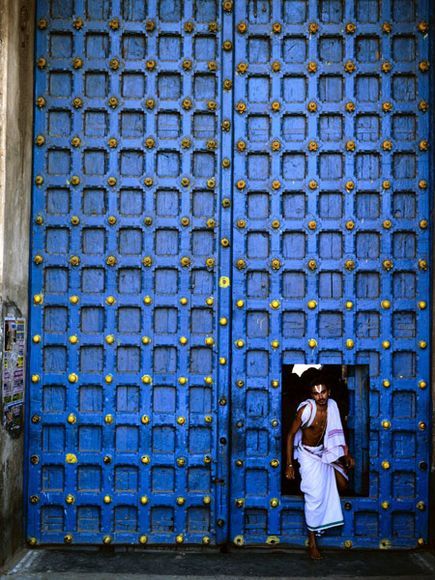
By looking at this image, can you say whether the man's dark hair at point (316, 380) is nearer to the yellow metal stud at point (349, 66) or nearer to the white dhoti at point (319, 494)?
the white dhoti at point (319, 494)

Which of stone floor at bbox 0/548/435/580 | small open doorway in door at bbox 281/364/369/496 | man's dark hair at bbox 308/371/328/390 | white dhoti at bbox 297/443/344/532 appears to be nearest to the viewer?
stone floor at bbox 0/548/435/580

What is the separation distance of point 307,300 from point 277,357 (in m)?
0.49

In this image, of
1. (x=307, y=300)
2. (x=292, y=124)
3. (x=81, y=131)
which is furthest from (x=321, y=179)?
(x=81, y=131)

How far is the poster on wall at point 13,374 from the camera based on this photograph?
5195 mm

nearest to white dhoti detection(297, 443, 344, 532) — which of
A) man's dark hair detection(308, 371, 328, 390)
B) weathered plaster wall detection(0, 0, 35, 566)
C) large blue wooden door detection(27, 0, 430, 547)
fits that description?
large blue wooden door detection(27, 0, 430, 547)

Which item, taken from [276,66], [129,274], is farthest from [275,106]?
[129,274]

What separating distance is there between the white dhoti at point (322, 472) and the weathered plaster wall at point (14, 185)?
2.13 meters

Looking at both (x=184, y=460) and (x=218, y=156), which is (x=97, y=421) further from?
(x=218, y=156)

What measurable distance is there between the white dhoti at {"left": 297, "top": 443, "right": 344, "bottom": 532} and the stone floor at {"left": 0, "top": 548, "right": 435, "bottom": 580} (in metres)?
0.26

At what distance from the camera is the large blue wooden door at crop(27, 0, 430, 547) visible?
557 cm

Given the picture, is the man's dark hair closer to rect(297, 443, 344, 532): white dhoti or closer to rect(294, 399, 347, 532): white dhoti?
rect(294, 399, 347, 532): white dhoti

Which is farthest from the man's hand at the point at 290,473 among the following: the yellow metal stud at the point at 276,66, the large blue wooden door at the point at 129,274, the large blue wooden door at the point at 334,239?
the yellow metal stud at the point at 276,66

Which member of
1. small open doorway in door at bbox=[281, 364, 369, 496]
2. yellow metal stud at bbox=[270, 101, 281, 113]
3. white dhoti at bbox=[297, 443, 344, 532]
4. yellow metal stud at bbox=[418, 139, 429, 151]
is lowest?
white dhoti at bbox=[297, 443, 344, 532]

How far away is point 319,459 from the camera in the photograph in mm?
5504
